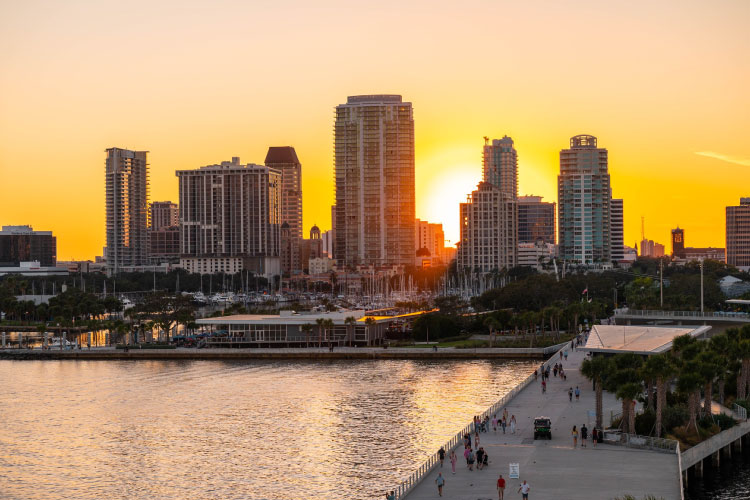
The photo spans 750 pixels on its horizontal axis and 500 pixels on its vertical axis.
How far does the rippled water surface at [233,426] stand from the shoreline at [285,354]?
5089mm

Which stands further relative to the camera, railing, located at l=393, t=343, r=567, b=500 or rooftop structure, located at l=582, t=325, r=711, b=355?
rooftop structure, located at l=582, t=325, r=711, b=355

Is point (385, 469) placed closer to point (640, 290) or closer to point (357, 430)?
point (357, 430)

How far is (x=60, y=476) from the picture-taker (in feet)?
211

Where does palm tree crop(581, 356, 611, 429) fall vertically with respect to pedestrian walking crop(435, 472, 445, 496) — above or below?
above

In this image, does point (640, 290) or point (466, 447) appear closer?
point (466, 447)

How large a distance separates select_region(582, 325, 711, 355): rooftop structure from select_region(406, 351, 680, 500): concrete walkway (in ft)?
48.1

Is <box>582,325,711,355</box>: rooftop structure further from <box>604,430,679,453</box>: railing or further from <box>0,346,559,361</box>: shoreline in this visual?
<box>0,346,559,361</box>: shoreline

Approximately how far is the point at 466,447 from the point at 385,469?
7262 millimetres

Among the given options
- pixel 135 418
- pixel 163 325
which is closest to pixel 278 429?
pixel 135 418

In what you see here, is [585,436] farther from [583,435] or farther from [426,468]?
[426,468]

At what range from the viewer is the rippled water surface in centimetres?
6159

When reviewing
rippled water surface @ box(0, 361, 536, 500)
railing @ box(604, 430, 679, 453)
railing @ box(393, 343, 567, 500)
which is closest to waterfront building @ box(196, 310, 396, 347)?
rippled water surface @ box(0, 361, 536, 500)

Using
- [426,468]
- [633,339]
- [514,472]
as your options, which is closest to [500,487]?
[514,472]

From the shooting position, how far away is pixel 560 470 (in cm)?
5381
